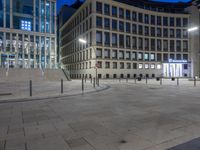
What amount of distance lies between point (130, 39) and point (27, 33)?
29218 mm

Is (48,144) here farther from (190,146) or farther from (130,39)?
(130,39)

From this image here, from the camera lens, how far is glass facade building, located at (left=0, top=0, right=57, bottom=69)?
3834cm

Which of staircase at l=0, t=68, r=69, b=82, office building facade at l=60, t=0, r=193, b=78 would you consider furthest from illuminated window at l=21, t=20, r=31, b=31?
office building facade at l=60, t=0, r=193, b=78

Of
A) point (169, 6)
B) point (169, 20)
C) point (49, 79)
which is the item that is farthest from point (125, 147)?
point (169, 6)

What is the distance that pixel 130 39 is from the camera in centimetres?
4969

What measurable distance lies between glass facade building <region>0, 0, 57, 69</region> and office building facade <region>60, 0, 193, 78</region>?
10551mm

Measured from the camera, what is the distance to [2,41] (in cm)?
3816

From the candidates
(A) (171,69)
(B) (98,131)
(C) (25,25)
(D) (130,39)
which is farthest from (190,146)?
(A) (171,69)

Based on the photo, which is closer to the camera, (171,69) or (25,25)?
(25,25)

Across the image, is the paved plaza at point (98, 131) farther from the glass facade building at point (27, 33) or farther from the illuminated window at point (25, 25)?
the illuminated window at point (25, 25)

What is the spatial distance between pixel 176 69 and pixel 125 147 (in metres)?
57.3

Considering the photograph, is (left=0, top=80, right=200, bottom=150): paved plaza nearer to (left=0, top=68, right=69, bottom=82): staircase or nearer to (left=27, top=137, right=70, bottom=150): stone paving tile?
(left=27, top=137, right=70, bottom=150): stone paving tile

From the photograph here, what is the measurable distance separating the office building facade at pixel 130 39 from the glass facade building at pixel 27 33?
1055cm

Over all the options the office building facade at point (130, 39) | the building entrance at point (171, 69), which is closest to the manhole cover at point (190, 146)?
the office building facade at point (130, 39)
